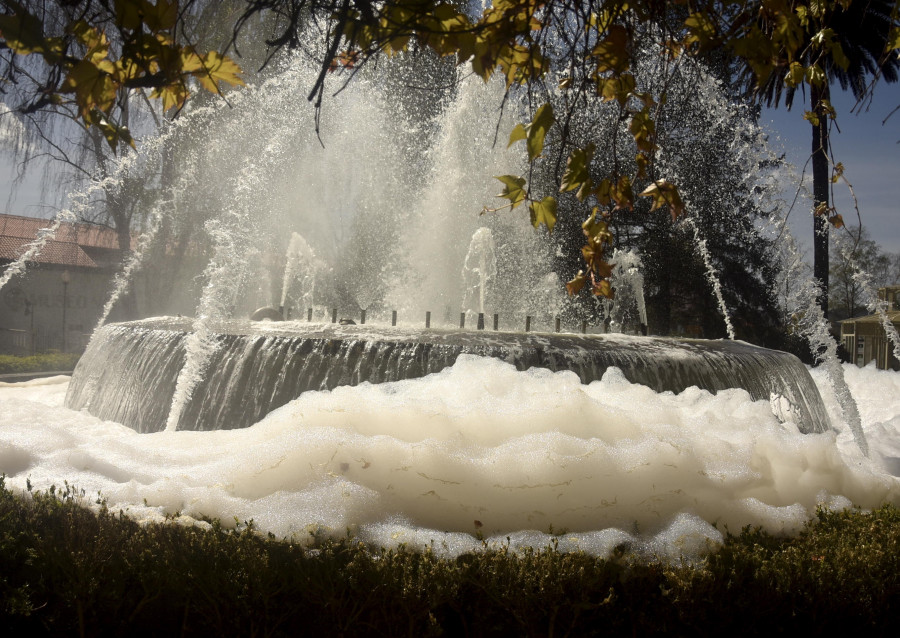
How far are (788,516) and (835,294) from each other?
34384mm

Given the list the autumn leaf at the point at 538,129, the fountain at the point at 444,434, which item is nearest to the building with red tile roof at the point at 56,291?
the fountain at the point at 444,434

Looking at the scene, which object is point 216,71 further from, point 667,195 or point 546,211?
point 667,195

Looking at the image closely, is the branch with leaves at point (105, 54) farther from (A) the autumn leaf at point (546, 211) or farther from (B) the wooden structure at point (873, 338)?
→ (B) the wooden structure at point (873, 338)

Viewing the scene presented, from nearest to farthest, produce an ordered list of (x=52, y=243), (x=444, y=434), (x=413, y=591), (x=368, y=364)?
1. (x=413, y=591)
2. (x=444, y=434)
3. (x=368, y=364)
4. (x=52, y=243)

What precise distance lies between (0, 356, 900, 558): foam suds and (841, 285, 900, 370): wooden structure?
13.9m

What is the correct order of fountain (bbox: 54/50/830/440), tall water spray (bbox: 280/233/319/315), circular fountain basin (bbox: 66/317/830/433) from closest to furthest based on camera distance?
circular fountain basin (bbox: 66/317/830/433) < fountain (bbox: 54/50/830/440) < tall water spray (bbox: 280/233/319/315)

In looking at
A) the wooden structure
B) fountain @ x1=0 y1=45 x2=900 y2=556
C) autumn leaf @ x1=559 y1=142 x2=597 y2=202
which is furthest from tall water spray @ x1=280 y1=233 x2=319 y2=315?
autumn leaf @ x1=559 y1=142 x2=597 y2=202

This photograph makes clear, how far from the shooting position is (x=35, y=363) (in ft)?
50.5

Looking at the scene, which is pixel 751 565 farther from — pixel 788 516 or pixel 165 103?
pixel 165 103

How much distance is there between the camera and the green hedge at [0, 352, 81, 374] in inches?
580

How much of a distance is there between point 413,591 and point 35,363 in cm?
1674

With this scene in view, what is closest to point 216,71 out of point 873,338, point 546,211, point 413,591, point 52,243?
point 546,211

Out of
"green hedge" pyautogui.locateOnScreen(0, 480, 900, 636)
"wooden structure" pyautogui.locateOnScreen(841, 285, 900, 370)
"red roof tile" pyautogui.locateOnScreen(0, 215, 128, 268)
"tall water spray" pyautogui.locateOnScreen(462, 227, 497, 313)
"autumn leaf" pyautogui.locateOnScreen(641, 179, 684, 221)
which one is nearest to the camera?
"green hedge" pyautogui.locateOnScreen(0, 480, 900, 636)

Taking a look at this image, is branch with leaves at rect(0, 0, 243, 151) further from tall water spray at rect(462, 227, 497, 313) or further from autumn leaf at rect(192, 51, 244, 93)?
tall water spray at rect(462, 227, 497, 313)
